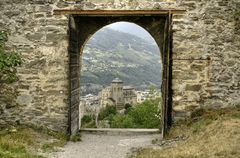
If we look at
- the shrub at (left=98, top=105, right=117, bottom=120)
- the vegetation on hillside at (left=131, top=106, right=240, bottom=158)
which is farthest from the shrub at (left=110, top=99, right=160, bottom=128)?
the vegetation on hillside at (left=131, top=106, right=240, bottom=158)

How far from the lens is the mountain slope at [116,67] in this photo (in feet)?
330

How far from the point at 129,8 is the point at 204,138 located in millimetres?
3900

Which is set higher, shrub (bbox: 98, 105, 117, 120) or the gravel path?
the gravel path

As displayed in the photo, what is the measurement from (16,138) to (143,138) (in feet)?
11.7

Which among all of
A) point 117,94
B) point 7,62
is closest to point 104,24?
point 7,62

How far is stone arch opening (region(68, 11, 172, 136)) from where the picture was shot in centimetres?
1071

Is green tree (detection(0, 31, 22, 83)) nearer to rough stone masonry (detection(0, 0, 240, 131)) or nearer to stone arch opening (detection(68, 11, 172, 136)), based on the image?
rough stone masonry (detection(0, 0, 240, 131))

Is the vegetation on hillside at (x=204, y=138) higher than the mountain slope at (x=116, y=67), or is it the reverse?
the mountain slope at (x=116, y=67)

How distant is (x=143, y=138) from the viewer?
11414mm

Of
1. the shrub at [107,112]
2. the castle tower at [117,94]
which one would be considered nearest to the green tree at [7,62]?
the shrub at [107,112]

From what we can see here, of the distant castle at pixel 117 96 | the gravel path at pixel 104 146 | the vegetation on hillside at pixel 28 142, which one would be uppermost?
the distant castle at pixel 117 96

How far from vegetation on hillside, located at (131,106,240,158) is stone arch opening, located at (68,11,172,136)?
2.39ft

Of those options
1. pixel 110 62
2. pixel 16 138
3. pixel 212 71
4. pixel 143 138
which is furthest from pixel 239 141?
pixel 110 62

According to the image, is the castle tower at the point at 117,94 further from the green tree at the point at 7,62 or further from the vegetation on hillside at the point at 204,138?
the vegetation on hillside at the point at 204,138
